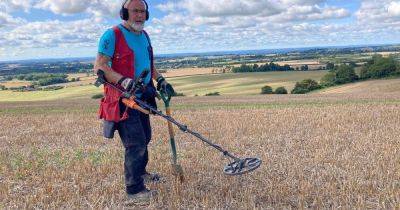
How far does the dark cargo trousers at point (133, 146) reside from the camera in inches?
219

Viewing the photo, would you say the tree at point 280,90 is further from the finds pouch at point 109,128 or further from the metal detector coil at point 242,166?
the finds pouch at point 109,128

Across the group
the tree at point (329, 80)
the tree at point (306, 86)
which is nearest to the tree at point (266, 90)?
the tree at point (306, 86)

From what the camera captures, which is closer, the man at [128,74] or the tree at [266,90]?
the man at [128,74]

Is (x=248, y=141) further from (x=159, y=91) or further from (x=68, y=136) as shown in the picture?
(x=68, y=136)

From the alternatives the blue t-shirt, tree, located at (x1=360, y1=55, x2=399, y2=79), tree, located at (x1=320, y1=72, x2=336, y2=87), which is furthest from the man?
tree, located at (x1=360, y1=55, x2=399, y2=79)

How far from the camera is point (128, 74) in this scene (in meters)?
5.61

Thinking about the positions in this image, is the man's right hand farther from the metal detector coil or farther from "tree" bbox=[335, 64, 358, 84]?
"tree" bbox=[335, 64, 358, 84]

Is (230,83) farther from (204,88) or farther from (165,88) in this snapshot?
(165,88)

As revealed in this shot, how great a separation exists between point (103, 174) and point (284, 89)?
173ft

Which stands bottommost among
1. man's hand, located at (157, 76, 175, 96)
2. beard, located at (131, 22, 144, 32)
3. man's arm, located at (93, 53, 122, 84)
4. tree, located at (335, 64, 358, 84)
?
tree, located at (335, 64, 358, 84)

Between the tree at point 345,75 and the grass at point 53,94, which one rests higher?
the tree at point 345,75

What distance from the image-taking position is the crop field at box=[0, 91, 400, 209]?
5520mm

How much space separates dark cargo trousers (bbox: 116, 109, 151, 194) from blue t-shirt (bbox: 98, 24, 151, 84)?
61 centimetres

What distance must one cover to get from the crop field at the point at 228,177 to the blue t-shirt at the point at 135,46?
1676 mm
